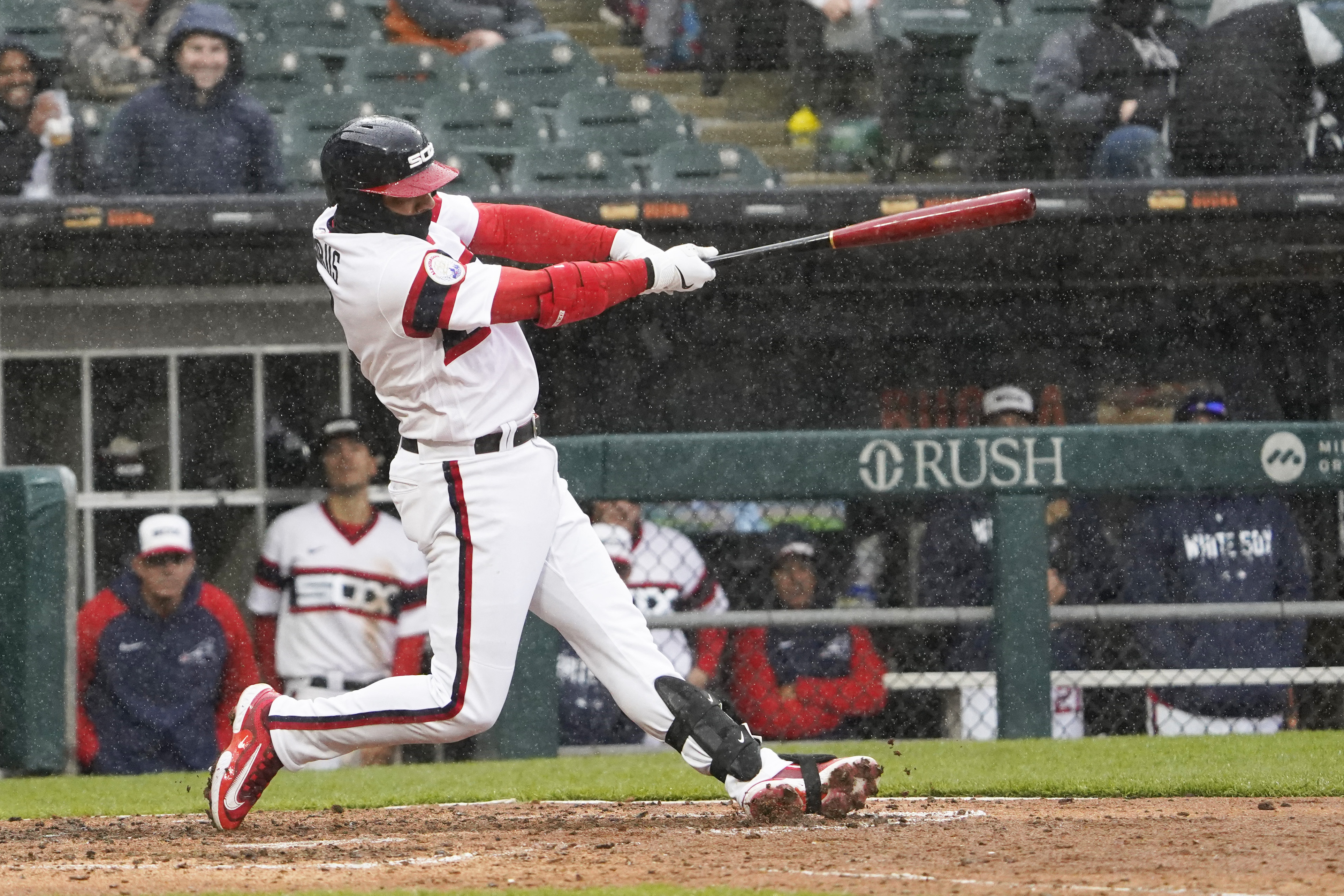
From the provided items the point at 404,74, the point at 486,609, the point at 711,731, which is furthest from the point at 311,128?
the point at 711,731

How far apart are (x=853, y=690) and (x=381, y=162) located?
2612 mm

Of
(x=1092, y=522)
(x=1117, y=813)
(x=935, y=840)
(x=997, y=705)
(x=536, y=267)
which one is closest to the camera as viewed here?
(x=935, y=840)

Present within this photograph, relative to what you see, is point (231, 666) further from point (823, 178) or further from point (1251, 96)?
point (1251, 96)

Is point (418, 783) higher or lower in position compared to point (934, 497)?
lower

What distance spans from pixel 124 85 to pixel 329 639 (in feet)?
8.55

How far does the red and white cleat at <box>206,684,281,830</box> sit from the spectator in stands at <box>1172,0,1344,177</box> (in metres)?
4.17

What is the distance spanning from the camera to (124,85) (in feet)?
22.4

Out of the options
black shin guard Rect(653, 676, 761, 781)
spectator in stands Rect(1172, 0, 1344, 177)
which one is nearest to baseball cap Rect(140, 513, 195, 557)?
black shin guard Rect(653, 676, 761, 781)

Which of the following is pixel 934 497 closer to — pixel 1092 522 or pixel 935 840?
pixel 1092 522

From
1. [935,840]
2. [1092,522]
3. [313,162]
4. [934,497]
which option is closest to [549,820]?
[935,840]

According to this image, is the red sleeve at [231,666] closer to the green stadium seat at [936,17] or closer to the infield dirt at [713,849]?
the infield dirt at [713,849]

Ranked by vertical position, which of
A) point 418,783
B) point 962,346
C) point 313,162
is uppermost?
point 313,162

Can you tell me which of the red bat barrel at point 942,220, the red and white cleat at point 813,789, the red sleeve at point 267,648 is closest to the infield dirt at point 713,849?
the red and white cleat at point 813,789

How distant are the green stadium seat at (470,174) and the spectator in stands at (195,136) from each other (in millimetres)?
645
